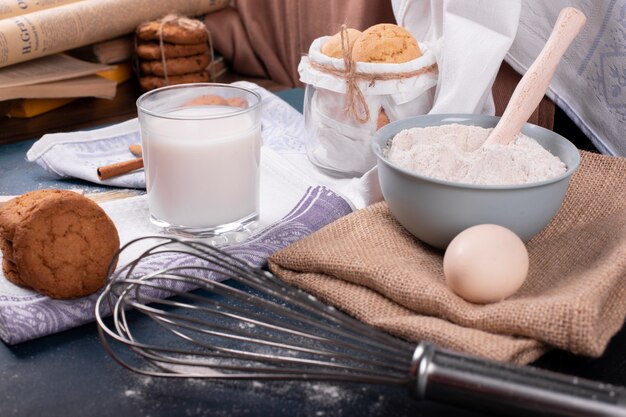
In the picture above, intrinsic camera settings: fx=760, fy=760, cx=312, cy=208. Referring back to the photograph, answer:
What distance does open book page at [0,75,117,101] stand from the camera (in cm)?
100

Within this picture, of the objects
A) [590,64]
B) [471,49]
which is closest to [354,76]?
[471,49]

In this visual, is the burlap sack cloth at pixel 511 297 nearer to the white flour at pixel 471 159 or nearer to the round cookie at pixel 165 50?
the white flour at pixel 471 159

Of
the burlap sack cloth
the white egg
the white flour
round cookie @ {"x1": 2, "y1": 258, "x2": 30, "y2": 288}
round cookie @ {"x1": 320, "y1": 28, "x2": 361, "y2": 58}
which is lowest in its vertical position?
round cookie @ {"x1": 2, "y1": 258, "x2": 30, "y2": 288}

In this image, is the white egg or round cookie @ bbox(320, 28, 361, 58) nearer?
the white egg

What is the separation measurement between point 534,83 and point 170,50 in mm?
646

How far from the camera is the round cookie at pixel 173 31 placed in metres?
1.12

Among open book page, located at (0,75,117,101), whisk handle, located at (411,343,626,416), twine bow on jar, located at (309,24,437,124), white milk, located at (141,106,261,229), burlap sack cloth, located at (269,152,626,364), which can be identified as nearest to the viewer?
whisk handle, located at (411,343,626,416)

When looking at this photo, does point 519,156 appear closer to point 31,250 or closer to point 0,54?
point 31,250

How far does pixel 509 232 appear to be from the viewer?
54 centimetres

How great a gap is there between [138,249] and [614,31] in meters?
0.48

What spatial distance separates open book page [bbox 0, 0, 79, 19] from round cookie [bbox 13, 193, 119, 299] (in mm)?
611

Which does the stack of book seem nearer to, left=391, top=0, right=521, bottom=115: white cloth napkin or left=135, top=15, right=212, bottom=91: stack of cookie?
left=135, top=15, right=212, bottom=91: stack of cookie

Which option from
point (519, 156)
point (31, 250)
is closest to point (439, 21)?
point (519, 156)

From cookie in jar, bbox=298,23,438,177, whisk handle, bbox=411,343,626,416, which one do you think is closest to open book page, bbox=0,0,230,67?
cookie in jar, bbox=298,23,438,177
